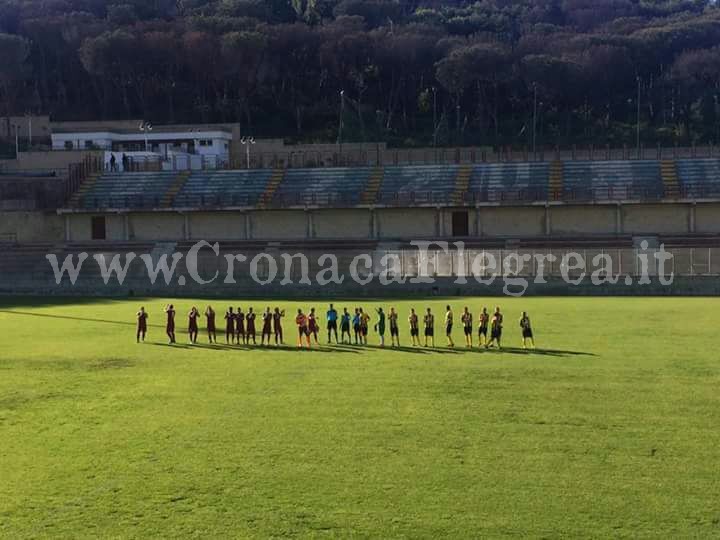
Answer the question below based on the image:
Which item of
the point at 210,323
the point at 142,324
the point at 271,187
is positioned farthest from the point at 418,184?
the point at 142,324

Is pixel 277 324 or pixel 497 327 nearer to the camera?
pixel 497 327

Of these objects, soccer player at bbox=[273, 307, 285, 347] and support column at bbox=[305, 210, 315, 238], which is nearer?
soccer player at bbox=[273, 307, 285, 347]

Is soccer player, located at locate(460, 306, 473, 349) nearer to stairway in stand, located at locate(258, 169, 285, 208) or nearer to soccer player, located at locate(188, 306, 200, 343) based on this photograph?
soccer player, located at locate(188, 306, 200, 343)

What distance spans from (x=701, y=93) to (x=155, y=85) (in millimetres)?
Answer: 53258

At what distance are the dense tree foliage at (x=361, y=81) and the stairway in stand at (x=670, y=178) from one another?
23340 millimetres

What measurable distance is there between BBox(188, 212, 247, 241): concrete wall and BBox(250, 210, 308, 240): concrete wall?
0.81m

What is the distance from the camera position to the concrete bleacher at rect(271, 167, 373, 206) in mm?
55312

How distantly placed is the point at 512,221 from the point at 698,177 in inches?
432

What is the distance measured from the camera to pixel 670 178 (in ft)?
178

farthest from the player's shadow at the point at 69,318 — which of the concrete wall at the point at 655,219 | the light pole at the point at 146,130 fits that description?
the light pole at the point at 146,130

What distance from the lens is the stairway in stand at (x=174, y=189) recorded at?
185 ft

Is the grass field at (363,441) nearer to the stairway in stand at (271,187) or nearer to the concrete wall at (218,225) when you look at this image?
the stairway in stand at (271,187)

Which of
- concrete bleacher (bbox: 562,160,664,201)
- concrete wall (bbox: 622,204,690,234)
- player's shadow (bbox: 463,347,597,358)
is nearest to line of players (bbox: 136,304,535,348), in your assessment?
player's shadow (bbox: 463,347,597,358)

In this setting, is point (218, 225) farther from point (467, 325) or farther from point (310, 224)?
point (467, 325)
